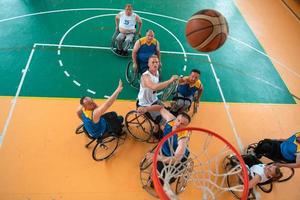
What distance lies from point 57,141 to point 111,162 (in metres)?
1.11

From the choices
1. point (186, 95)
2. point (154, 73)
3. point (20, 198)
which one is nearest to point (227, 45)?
point (186, 95)

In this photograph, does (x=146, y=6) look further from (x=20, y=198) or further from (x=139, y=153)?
(x=20, y=198)

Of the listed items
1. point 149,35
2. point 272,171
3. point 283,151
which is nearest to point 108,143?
point 149,35

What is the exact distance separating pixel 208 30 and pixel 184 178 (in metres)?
2.56

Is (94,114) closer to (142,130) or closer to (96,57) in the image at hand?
(142,130)

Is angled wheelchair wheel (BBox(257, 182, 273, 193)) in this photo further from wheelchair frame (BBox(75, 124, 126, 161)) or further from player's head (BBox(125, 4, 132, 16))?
player's head (BBox(125, 4, 132, 16))

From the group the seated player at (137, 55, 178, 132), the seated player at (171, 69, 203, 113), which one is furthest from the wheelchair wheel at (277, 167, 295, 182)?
the seated player at (137, 55, 178, 132)

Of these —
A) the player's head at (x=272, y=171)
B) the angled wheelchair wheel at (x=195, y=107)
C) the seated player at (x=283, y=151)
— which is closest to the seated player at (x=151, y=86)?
the angled wheelchair wheel at (x=195, y=107)

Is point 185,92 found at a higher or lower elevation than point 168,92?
higher

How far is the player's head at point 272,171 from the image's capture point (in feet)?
13.0

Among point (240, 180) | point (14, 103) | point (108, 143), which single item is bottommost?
point (14, 103)

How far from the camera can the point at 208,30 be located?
4.39m

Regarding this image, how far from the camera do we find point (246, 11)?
9.14m

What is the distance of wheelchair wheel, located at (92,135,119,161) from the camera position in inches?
182
